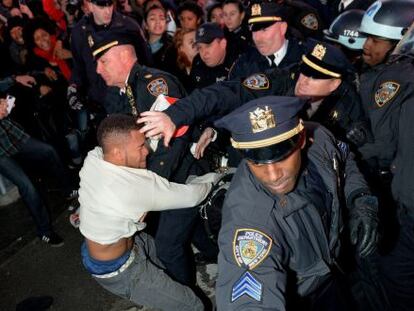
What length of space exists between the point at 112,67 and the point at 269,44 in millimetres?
1723

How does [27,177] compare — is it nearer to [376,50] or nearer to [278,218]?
[278,218]

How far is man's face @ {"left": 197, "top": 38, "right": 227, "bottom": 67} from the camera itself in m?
4.41

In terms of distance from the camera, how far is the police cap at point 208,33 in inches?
172

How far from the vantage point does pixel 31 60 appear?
578cm

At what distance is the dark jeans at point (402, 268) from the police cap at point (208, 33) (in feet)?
9.21

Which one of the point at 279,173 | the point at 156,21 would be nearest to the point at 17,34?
the point at 156,21

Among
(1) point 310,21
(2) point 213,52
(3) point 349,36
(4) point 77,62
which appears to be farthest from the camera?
(1) point 310,21

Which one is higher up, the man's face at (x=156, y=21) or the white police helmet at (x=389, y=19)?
the white police helmet at (x=389, y=19)

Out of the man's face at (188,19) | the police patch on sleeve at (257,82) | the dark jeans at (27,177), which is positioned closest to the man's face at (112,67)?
the police patch on sleeve at (257,82)

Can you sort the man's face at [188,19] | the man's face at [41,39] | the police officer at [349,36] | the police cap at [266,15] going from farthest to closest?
the man's face at [188,19], the man's face at [41,39], the police officer at [349,36], the police cap at [266,15]

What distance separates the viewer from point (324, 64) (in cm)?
291

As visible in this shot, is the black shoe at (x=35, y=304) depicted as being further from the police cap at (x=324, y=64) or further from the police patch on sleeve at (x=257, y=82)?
the police cap at (x=324, y=64)

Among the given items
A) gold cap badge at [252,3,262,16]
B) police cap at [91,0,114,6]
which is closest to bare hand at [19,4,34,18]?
police cap at [91,0,114,6]

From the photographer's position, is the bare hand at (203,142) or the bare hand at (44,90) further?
the bare hand at (44,90)
